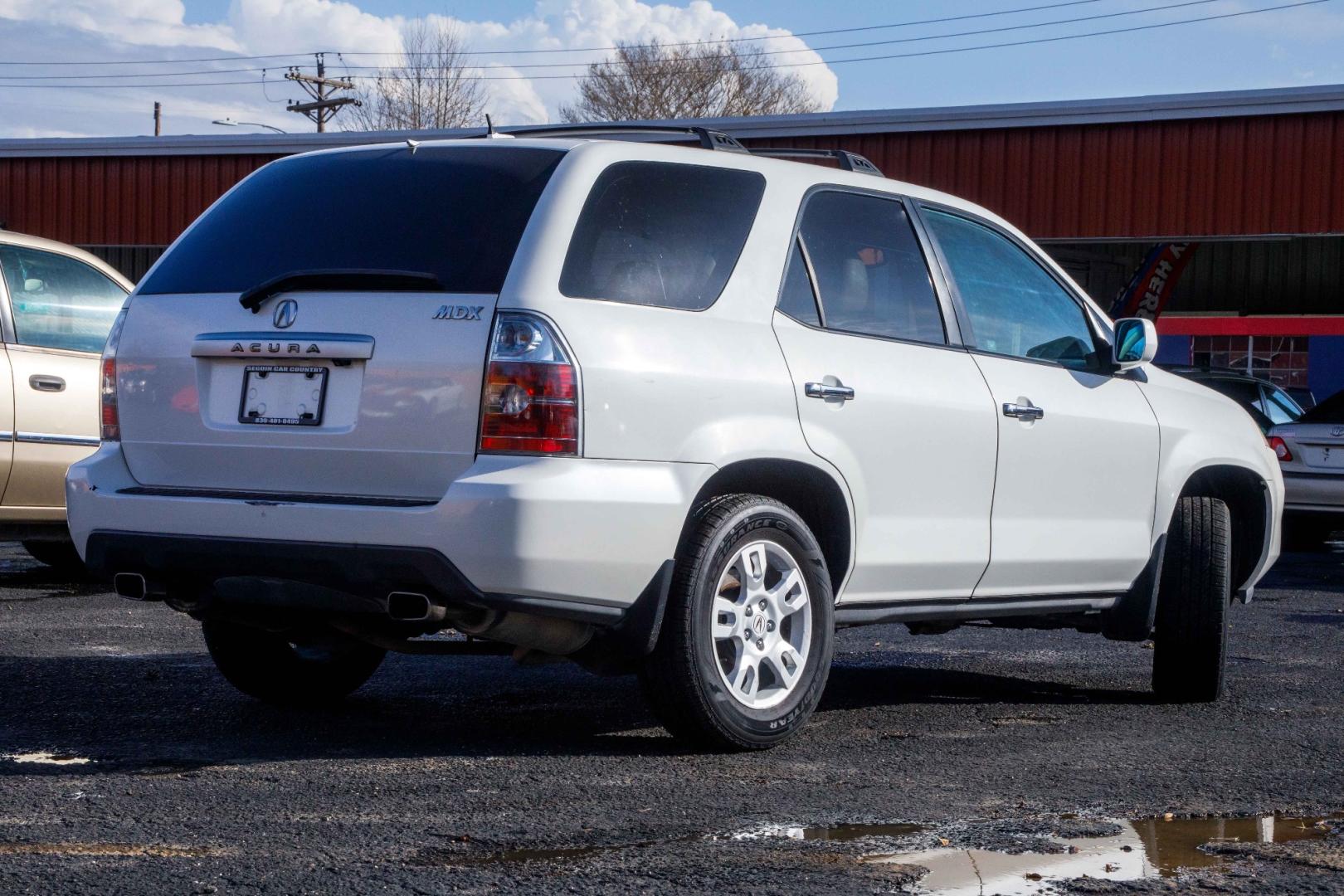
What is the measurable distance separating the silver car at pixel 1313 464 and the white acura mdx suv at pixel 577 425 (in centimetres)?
843

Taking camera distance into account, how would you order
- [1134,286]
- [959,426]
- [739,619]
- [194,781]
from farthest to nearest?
[1134,286] → [959,426] → [739,619] → [194,781]

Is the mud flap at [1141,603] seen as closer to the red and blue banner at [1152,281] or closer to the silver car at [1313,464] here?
the silver car at [1313,464]

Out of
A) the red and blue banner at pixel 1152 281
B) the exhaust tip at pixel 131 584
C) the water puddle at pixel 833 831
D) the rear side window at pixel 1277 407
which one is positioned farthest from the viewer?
the red and blue banner at pixel 1152 281

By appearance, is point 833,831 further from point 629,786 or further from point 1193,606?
point 1193,606

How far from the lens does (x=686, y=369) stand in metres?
4.69

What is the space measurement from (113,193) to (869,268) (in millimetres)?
24190

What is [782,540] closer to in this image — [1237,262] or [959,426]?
[959,426]

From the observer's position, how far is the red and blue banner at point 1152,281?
2473 centimetres

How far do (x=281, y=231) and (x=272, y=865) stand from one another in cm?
202

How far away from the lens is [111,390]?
5.05 metres

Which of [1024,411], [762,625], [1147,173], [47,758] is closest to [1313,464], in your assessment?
[1147,173]

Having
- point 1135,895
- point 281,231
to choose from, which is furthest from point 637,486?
point 1135,895

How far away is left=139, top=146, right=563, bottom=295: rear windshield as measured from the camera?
4672mm

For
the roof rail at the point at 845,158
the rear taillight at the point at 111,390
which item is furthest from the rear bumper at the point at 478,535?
the roof rail at the point at 845,158
